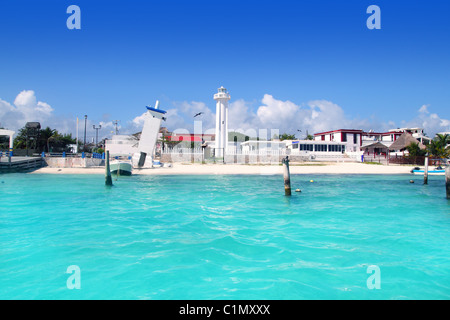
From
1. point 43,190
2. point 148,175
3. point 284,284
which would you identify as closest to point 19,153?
point 148,175

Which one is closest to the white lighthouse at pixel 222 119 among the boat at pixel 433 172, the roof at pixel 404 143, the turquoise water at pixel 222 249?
the roof at pixel 404 143

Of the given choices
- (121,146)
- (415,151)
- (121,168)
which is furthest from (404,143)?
(121,146)

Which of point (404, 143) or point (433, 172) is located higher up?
point (404, 143)

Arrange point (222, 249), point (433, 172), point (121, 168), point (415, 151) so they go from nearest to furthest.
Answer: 1. point (222, 249)
2. point (121, 168)
3. point (433, 172)
4. point (415, 151)

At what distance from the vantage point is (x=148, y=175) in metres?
32.8

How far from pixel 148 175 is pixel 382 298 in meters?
29.0

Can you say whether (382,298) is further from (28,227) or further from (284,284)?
(28,227)

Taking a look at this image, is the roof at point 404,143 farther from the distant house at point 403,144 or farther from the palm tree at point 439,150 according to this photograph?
the palm tree at point 439,150

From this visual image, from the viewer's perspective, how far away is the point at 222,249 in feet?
29.5

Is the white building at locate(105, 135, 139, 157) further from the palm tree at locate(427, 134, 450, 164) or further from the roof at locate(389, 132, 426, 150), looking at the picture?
the palm tree at locate(427, 134, 450, 164)

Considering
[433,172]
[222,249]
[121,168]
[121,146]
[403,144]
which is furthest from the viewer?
[121,146]

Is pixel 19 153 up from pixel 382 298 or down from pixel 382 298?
up

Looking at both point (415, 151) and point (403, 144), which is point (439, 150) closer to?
point (415, 151)
